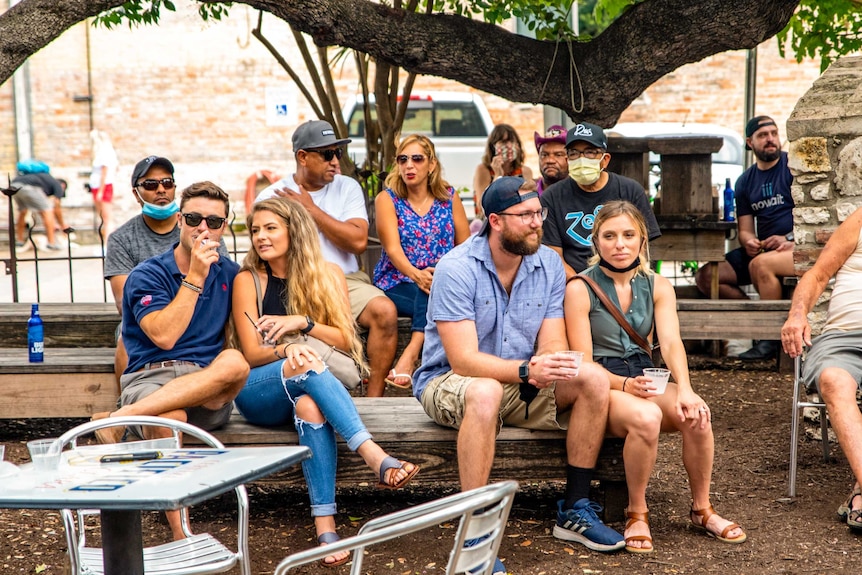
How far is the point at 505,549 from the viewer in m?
4.06

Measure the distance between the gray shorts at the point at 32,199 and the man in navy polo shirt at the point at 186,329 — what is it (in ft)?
35.5

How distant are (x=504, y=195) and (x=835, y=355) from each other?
1.62 meters

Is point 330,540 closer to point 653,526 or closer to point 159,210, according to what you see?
point 653,526

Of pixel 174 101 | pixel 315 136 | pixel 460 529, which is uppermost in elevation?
pixel 174 101

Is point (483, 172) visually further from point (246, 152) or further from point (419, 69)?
point (246, 152)

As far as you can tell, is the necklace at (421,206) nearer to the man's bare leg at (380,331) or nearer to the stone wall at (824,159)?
the man's bare leg at (380,331)

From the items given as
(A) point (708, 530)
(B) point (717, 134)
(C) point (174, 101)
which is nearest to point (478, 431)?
(A) point (708, 530)

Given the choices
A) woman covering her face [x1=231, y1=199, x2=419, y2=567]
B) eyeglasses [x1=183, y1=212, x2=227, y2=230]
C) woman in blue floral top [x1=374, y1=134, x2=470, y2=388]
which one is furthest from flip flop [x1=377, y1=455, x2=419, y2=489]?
woman in blue floral top [x1=374, y1=134, x2=470, y2=388]

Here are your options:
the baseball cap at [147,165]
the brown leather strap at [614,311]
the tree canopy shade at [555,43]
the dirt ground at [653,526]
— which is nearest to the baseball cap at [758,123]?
the tree canopy shade at [555,43]

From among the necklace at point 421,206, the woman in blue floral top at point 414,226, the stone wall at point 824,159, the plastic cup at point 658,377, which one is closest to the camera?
the plastic cup at point 658,377

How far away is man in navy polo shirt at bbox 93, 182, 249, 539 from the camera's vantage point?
395 cm

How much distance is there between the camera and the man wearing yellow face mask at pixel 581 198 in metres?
5.36

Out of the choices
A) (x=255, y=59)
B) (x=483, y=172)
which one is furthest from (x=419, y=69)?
(x=255, y=59)

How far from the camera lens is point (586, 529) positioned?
4012 mm
